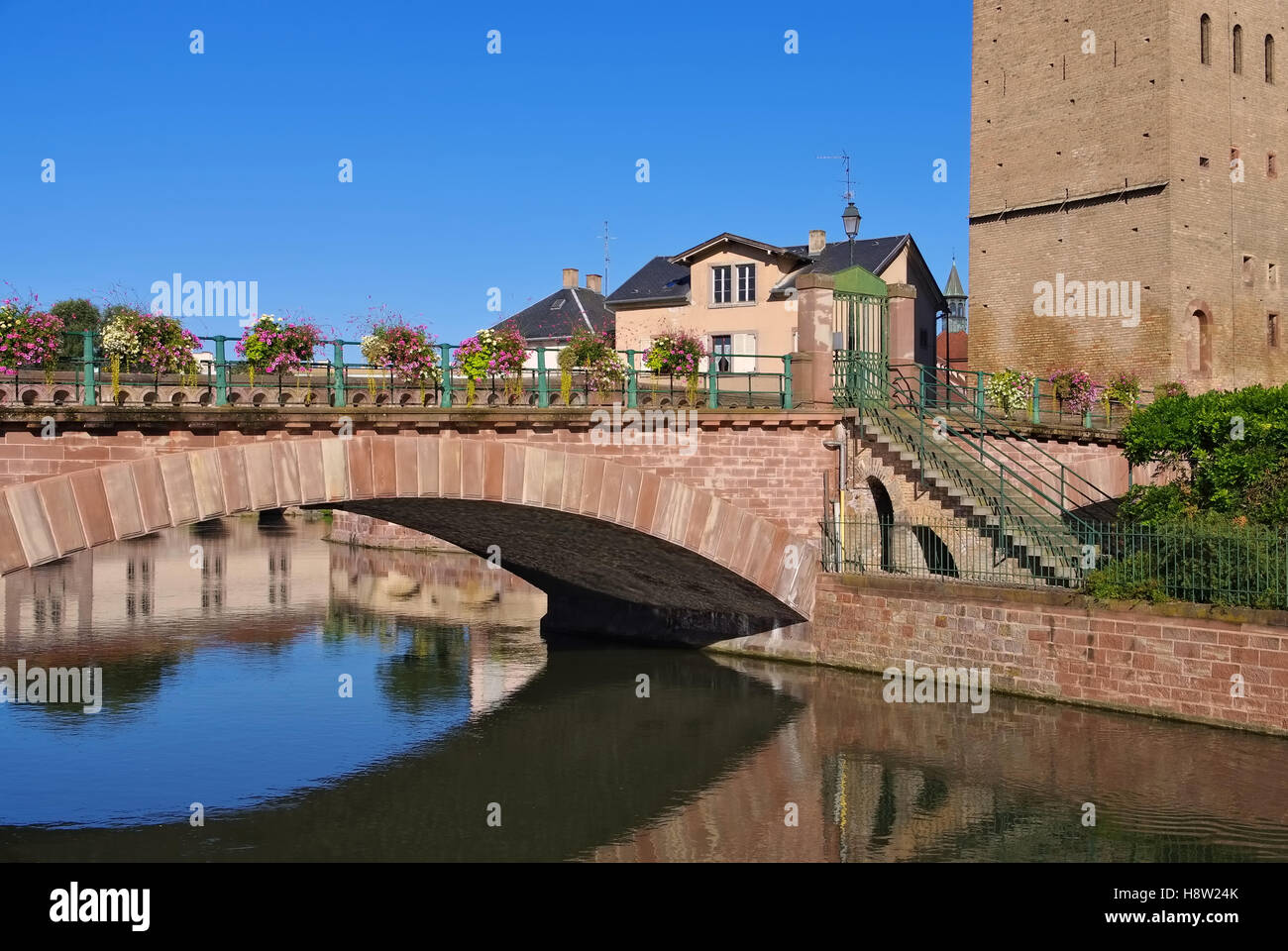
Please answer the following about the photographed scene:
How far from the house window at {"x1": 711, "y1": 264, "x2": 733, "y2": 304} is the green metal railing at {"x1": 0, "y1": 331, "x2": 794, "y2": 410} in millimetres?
24700

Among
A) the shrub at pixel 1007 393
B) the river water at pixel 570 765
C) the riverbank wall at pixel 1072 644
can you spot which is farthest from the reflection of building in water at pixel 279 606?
the shrub at pixel 1007 393

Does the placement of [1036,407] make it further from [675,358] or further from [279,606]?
[279,606]

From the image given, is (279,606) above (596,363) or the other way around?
the other way around

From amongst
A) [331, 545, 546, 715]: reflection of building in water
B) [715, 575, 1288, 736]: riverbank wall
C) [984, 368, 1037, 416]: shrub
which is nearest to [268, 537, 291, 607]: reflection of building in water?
[331, 545, 546, 715]: reflection of building in water

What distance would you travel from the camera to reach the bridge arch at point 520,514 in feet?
54.0

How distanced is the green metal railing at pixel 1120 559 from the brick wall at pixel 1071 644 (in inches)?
16.5

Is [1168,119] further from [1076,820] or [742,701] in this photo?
[1076,820]

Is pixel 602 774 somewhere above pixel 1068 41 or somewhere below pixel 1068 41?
below

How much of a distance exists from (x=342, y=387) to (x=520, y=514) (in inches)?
221

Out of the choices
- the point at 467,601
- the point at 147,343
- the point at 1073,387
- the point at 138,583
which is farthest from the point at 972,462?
the point at 138,583

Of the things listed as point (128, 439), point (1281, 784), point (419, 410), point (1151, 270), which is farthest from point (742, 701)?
point (1151, 270)

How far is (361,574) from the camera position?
45.0m

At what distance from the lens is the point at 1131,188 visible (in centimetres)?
4000
